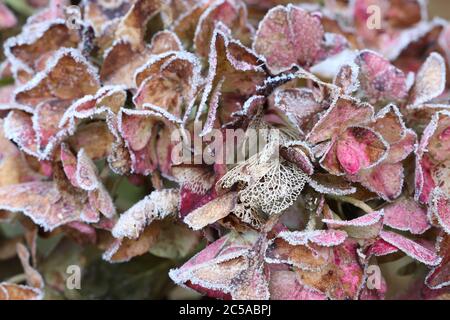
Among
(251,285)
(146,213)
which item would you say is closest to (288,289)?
(251,285)

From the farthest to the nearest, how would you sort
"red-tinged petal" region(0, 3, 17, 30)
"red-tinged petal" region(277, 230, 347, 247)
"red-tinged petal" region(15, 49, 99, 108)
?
"red-tinged petal" region(0, 3, 17, 30), "red-tinged petal" region(15, 49, 99, 108), "red-tinged petal" region(277, 230, 347, 247)

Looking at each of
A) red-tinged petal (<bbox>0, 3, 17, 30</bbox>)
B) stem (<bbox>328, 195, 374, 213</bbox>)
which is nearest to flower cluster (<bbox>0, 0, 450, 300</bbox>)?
stem (<bbox>328, 195, 374, 213</bbox>)

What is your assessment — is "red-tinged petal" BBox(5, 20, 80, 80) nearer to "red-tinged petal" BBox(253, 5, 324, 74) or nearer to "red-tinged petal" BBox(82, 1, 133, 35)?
"red-tinged petal" BBox(82, 1, 133, 35)

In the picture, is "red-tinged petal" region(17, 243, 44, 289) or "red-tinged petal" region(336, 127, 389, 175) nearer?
"red-tinged petal" region(336, 127, 389, 175)

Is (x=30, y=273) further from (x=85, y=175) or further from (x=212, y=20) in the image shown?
(x=212, y=20)

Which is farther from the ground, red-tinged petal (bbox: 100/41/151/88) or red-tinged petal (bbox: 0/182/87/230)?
red-tinged petal (bbox: 100/41/151/88)

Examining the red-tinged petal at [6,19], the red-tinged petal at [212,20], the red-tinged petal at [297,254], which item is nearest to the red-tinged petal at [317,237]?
the red-tinged petal at [297,254]

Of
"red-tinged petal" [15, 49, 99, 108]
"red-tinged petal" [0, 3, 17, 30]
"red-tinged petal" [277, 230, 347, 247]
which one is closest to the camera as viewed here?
"red-tinged petal" [277, 230, 347, 247]
